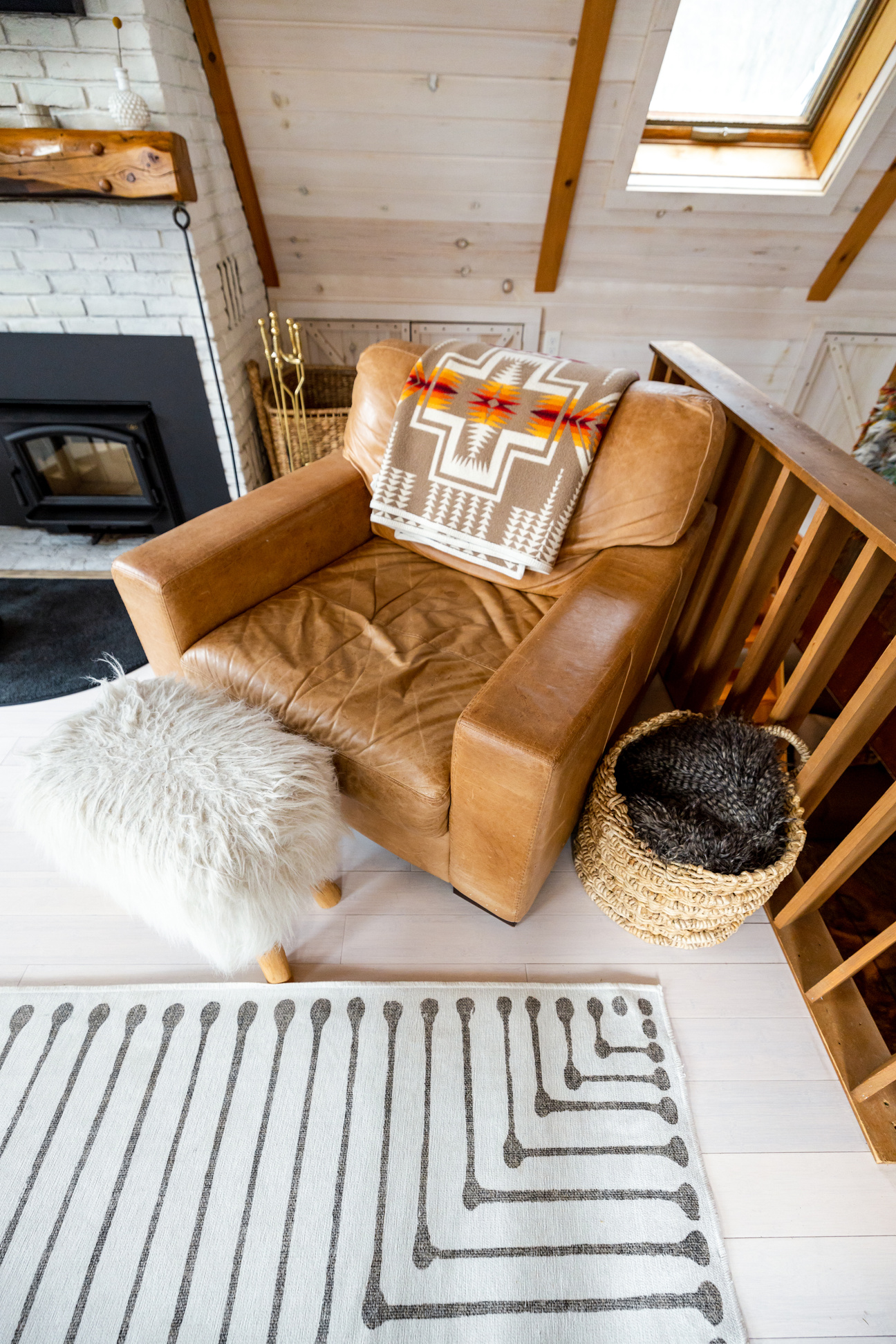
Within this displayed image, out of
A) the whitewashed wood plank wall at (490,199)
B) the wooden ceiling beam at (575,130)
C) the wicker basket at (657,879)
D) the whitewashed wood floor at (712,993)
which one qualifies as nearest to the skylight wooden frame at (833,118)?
the whitewashed wood plank wall at (490,199)

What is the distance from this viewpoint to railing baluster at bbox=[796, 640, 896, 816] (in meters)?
1.00

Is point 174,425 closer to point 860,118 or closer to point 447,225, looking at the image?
point 447,225

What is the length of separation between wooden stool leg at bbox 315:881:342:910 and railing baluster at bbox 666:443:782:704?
1.12 metres

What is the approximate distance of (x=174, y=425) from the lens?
222cm

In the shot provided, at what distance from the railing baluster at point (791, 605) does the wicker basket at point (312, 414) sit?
1688 millimetres

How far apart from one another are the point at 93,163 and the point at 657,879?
2.25 meters

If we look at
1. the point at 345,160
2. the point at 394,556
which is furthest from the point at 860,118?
the point at 394,556

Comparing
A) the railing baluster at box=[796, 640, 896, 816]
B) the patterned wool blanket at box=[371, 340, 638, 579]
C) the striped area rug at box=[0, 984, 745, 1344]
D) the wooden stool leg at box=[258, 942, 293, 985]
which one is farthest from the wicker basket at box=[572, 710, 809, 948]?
the wooden stool leg at box=[258, 942, 293, 985]

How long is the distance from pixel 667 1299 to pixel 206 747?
1.11m

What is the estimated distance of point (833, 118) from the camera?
6.65ft

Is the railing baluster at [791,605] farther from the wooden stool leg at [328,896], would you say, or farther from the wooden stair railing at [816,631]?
the wooden stool leg at [328,896]

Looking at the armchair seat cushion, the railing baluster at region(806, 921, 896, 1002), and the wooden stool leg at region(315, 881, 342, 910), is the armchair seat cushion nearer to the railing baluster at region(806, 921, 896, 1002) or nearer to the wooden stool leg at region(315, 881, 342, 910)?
the wooden stool leg at region(315, 881, 342, 910)

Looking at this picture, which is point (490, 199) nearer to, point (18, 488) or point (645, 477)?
point (645, 477)

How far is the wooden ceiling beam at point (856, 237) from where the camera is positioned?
2057 mm
